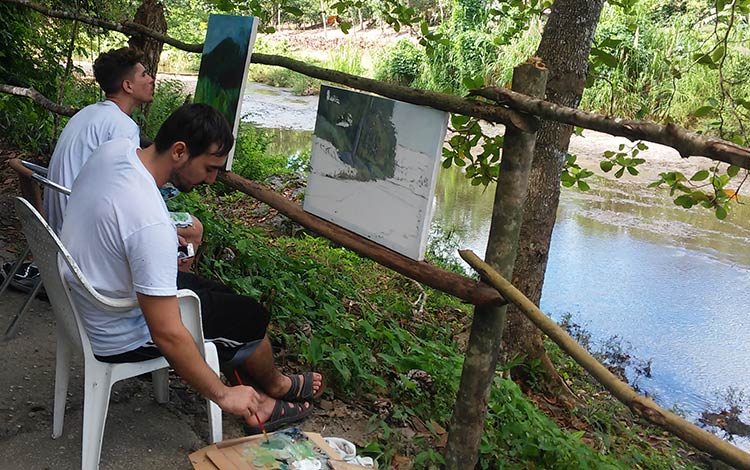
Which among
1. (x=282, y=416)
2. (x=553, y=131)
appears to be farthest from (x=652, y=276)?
(x=282, y=416)

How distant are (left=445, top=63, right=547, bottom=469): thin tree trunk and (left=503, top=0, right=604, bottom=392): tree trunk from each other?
1768 mm

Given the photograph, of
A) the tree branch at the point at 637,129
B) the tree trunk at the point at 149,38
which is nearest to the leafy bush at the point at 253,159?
the tree trunk at the point at 149,38

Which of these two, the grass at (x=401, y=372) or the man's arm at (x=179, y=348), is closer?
the man's arm at (x=179, y=348)

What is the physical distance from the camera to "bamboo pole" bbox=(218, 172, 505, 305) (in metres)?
2.38

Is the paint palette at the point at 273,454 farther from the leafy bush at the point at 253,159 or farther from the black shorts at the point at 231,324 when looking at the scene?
the leafy bush at the point at 253,159

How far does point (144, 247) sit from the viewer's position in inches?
77.2

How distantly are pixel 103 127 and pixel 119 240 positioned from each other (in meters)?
1.20

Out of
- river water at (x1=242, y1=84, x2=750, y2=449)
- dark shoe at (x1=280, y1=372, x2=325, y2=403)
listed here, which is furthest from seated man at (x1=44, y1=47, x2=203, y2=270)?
river water at (x1=242, y1=84, x2=750, y2=449)

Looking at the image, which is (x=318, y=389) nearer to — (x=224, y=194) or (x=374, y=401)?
(x=374, y=401)

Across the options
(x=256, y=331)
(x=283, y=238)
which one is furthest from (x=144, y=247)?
(x=283, y=238)

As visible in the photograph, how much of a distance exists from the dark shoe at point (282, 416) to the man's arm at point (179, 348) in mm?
646

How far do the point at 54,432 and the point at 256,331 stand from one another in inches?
30.6

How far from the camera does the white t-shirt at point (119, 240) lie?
6.44 feet

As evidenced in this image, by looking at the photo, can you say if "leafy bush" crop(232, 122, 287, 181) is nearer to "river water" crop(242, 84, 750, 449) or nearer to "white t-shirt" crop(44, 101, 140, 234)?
"river water" crop(242, 84, 750, 449)
